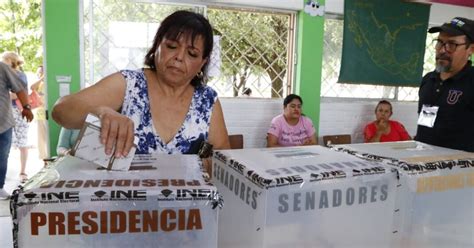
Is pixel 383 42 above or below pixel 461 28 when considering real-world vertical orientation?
above

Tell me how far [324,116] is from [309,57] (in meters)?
0.63

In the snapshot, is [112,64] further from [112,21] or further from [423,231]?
[423,231]

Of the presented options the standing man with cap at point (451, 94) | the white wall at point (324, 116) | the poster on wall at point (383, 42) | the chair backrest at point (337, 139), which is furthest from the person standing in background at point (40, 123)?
the standing man with cap at point (451, 94)

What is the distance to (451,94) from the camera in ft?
4.15

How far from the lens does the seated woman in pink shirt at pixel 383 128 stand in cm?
359

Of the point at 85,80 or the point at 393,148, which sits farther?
the point at 85,80

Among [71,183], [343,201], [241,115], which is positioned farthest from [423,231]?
[241,115]

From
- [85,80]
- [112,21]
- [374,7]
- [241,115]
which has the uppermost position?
[374,7]

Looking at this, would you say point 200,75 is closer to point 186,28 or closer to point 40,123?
point 186,28

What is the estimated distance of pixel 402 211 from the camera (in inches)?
26.6

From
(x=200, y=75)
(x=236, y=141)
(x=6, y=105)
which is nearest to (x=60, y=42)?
(x=6, y=105)

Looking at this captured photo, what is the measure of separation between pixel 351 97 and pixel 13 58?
3.31m

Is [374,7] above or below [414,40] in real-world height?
above

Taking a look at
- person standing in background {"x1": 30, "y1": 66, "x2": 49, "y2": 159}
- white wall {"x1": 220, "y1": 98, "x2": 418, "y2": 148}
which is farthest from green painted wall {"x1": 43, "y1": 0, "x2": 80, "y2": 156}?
person standing in background {"x1": 30, "y1": 66, "x2": 49, "y2": 159}
